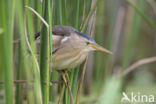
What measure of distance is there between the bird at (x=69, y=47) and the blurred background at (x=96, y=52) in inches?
1.3

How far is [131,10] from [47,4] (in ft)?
4.70

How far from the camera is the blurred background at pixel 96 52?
762mm

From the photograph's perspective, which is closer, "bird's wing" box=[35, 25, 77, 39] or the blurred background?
the blurred background

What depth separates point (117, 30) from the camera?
213cm

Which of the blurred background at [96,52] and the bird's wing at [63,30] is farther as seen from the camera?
the bird's wing at [63,30]

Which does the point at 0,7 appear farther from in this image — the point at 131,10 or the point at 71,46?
the point at 131,10

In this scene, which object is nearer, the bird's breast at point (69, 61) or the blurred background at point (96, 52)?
the blurred background at point (96, 52)

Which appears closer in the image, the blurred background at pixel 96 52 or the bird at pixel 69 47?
the blurred background at pixel 96 52

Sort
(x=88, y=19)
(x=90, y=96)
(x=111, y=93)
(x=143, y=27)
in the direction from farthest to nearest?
(x=143, y=27), (x=90, y=96), (x=88, y=19), (x=111, y=93)

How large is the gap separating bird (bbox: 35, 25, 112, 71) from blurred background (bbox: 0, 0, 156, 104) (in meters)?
0.03

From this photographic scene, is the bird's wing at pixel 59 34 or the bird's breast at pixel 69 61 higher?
the bird's wing at pixel 59 34

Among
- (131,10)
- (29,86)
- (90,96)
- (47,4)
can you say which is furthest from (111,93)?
(131,10)

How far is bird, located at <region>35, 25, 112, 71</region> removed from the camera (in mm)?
1021

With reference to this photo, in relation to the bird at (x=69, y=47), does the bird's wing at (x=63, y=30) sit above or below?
above
